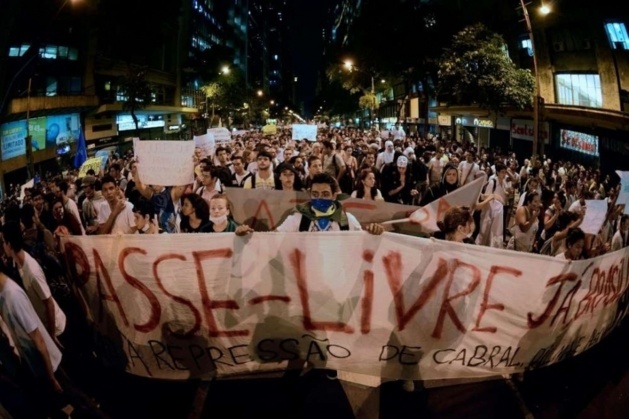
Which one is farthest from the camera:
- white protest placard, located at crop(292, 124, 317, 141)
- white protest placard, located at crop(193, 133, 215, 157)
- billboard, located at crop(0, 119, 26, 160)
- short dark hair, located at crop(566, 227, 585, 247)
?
billboard, located at crop(0, 119, 26, 160)

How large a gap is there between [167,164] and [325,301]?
11.5 ft

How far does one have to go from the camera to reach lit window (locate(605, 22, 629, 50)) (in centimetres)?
1833

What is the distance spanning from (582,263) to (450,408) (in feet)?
5.50

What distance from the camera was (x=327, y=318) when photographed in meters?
3.84

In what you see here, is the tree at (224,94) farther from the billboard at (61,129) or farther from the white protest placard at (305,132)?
the white protest placard at (305,132)

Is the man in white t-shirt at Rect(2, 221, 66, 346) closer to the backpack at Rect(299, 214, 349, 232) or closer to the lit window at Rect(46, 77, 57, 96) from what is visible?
the backpack at Rect(299, 214, 349, 232)

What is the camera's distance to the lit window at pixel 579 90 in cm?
2060

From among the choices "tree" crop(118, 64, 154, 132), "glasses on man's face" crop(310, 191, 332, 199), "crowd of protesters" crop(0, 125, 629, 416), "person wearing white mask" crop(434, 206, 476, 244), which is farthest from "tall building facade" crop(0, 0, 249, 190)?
"person wearing white mask" crop(434, 206, 476, 244)

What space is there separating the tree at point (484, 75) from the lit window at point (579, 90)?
215 centimetres

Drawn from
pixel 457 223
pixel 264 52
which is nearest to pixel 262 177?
pixel 457 223

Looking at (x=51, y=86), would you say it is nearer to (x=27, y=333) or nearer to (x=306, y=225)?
(x=306, y=225)

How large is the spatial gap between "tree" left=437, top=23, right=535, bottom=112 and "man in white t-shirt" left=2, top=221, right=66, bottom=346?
20.1 m

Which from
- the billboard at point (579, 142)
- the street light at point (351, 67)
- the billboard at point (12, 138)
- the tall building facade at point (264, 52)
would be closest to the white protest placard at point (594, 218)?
the billboard at point (579, 142)

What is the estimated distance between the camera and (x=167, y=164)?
21.1 ft
